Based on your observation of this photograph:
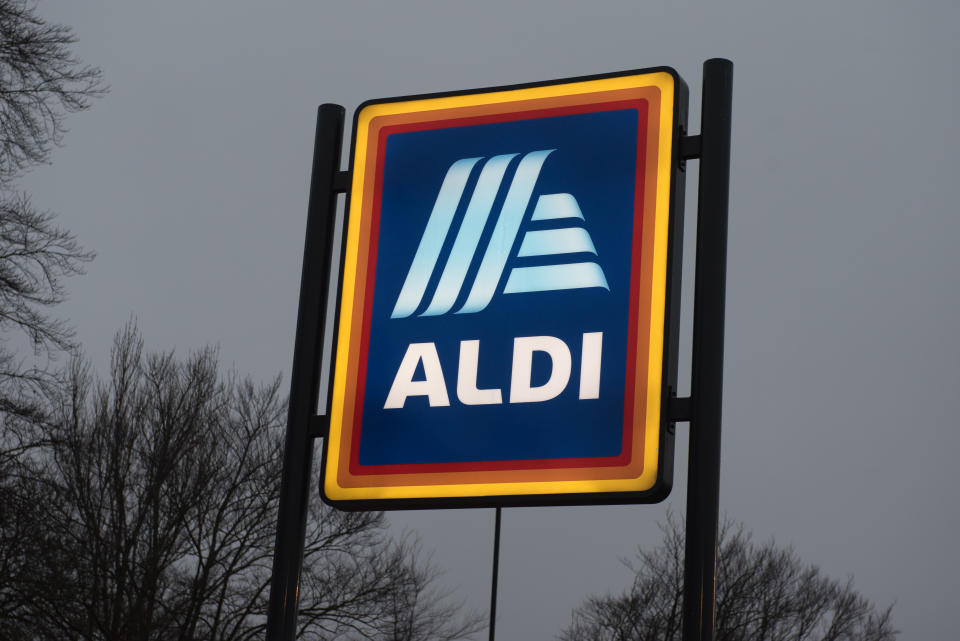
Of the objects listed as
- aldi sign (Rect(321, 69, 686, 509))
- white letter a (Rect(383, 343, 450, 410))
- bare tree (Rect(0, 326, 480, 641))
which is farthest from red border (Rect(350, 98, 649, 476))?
bare tree (Rect(0, 326, 480, 641))

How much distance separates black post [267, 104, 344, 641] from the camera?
4.05 meters

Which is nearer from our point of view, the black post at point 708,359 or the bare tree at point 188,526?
the black post at point 708,359

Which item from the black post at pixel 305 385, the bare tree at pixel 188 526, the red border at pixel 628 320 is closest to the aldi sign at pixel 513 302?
the red border at pixel 628 320

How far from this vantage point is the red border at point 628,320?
3754 millimetres

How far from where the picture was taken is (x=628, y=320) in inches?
150

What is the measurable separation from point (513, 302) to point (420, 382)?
1.26 ft

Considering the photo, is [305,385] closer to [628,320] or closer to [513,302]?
[513,302]

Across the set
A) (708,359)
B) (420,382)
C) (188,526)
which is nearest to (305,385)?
(420,382)

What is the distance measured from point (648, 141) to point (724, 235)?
38cm

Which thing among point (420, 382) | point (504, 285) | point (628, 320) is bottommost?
point (420, 382)

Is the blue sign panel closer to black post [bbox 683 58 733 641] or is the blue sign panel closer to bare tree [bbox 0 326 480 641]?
black post [bbox 683 58 733 641]

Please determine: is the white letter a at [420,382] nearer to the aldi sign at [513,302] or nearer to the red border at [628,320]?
the aldi sign at [513,302]

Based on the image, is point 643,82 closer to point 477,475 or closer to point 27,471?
point 477,475

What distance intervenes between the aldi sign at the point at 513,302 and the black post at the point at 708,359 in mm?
87
